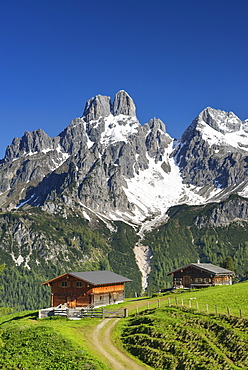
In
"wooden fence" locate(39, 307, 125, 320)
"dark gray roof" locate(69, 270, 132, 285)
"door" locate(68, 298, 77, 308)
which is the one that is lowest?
"wooden fence" locate(39, 307, 125, 320)

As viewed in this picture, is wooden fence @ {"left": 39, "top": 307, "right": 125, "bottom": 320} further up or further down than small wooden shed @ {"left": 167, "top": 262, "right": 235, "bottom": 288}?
further down

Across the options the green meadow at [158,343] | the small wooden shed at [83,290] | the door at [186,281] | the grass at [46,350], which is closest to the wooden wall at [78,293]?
the small wooden shed at [83,290]

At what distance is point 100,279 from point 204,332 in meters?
43.1

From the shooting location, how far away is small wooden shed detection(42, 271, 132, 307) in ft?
246

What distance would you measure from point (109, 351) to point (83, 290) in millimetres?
38847

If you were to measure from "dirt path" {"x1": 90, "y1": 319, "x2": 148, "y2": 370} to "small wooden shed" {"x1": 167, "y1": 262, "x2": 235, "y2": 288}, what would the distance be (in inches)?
2119

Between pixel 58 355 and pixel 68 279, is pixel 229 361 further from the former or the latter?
pixel 68 279

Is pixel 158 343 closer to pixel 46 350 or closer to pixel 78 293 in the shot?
pixel 46 350

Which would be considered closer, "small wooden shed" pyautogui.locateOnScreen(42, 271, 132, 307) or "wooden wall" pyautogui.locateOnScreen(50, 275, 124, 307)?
"small wooden shed" pyautogui.locateOnScreen(42, 271, 132, 307)

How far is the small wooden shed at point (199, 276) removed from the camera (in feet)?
323

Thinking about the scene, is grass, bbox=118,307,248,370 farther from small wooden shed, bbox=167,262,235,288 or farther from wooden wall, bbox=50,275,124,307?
small wooden shed, bbox=167,262,235,288

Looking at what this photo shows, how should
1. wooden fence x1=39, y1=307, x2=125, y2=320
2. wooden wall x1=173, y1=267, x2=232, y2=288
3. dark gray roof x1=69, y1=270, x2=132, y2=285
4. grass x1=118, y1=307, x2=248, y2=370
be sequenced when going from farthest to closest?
wooden wall x1=173, y1=267, x2=232, y2=288, dark gray roof x1=69, y1=270, x2=132, y2=285, wooden fence x1=39, y1=307, x2=125, y2=320, grass x1=118, y1=307, x2=248, y2=370

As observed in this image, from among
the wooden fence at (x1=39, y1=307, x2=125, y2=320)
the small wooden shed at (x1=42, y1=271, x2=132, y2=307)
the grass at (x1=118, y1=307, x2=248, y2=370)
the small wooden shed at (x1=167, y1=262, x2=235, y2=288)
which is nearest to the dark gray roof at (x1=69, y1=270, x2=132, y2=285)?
the small wooden shed at (x1=42, y1=271, x2=132, y2=307)

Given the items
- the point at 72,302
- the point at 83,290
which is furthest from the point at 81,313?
the point at 72,302
